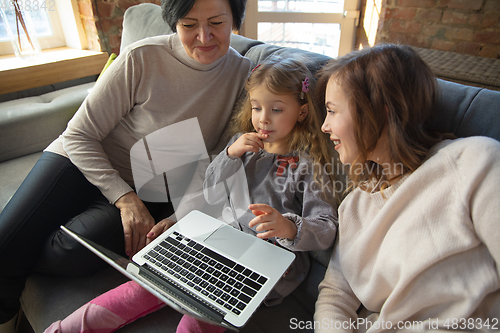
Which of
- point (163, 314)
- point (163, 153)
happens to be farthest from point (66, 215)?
point (163, 314)

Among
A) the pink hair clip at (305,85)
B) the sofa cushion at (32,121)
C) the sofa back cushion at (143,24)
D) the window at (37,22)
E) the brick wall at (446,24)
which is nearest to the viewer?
the pink hair clip at (305,85)

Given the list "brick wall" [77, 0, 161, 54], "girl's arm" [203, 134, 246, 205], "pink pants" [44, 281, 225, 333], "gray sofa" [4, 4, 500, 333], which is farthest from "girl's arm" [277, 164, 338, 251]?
"brick wall" [77, 0, 161, 54]

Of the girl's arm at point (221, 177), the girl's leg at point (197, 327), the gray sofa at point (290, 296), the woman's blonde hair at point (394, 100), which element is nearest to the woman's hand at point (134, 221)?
the gray sofa at point (290, 296)

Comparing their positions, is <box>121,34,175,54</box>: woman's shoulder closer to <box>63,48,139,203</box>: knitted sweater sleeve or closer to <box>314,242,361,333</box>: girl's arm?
<box>63,48,139,203</box>: knitted sweater sleeve

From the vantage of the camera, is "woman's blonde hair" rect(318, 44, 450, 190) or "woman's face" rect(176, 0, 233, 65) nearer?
"woman's blonde hair" rect(318, 44, 450, 190)

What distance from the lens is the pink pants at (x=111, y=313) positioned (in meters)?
0.84

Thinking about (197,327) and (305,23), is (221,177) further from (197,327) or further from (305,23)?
(305,23)

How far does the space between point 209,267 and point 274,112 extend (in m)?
0.49

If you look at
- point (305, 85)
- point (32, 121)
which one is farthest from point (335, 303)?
point (32, 121)

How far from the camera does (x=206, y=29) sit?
1055mm

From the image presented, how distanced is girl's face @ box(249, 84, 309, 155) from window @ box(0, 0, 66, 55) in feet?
6.08

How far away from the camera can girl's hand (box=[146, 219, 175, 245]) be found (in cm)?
103

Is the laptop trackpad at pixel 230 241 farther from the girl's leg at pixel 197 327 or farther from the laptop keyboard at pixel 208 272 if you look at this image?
the girl's leg at pixel 197 327

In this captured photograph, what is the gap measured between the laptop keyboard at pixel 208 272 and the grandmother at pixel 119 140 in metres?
0.21
